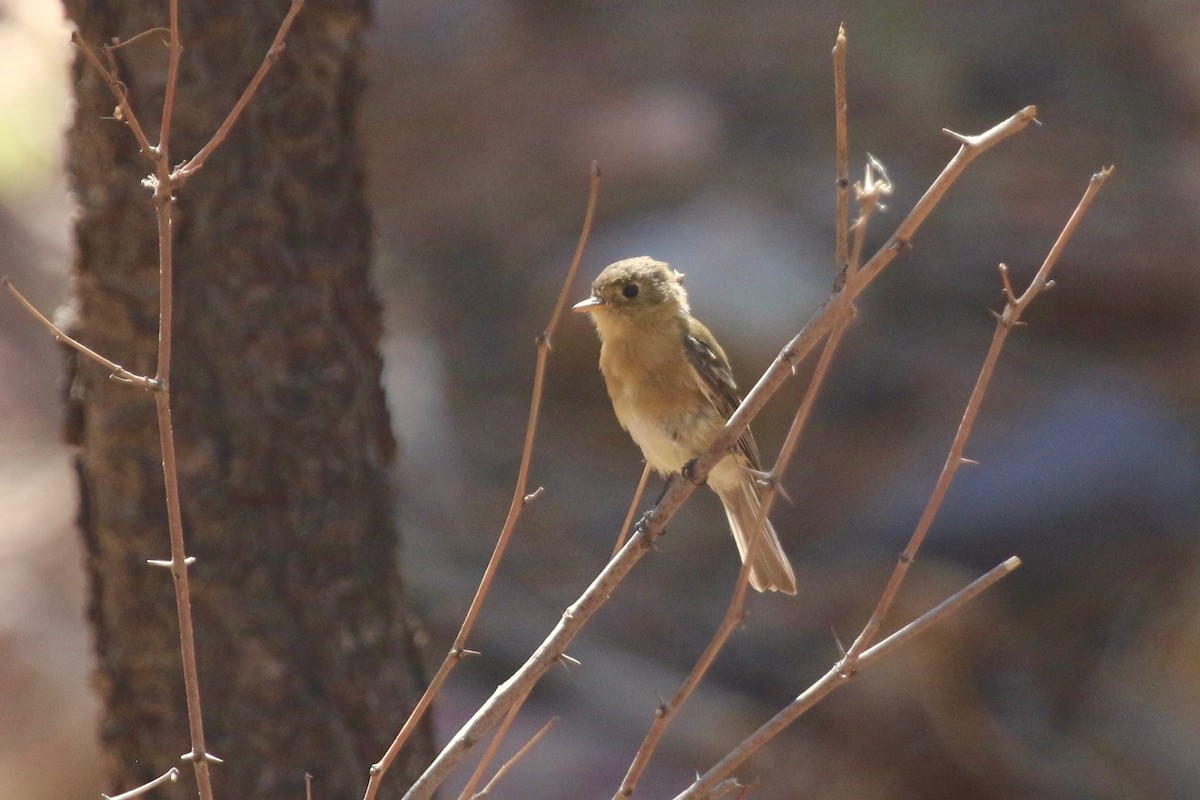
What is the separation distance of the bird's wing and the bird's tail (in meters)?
0.07

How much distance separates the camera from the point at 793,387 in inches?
350

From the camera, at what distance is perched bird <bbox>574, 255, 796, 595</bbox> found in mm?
3926

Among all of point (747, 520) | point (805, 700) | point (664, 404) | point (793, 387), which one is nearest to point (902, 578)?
point (805, 700)

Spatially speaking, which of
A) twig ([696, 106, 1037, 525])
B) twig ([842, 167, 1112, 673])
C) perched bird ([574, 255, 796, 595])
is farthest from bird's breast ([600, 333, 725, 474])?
twig ([842, 167, 1112, 673])

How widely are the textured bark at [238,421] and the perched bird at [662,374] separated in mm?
799

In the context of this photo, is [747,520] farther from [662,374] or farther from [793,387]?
[793,387]

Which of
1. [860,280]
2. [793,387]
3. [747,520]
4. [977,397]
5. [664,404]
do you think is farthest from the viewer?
[793,387]

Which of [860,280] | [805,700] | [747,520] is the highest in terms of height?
[860,280]

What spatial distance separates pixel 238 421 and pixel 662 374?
48.4 inches

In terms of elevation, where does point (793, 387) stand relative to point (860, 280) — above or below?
below

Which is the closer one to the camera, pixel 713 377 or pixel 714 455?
pixel 714 455

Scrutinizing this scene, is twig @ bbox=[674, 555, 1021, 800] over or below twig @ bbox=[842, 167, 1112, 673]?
below

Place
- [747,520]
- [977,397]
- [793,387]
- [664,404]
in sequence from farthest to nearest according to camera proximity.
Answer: [793,387], [747,520], [664,404], [977,397]

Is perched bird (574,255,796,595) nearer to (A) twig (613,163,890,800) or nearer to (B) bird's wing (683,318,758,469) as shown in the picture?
(B) bird's wing (683,318,758,469)
